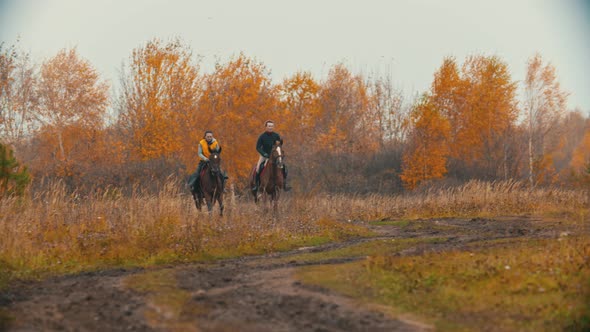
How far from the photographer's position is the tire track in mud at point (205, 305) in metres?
7.63

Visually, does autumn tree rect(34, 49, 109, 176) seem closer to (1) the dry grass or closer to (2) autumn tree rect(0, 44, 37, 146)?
(2) autumn tree rect(0, 44, 37, 146)

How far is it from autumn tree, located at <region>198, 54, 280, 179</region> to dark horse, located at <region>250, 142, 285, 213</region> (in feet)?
61.9

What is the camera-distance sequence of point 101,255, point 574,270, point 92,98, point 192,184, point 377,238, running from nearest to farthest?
point 574,270
point 101,255
point 377,238
point 192,184
point 92,98

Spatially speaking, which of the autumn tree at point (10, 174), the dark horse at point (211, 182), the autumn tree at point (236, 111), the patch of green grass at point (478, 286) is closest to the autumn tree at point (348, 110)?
the autumn tree at point (236, 111)

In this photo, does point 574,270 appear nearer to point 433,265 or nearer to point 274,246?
point 433,265

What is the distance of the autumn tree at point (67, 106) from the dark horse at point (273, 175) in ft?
102

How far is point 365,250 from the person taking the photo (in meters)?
15.0

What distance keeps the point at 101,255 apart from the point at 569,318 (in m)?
9.20

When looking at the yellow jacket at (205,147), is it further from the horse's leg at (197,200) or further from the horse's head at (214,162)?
the horse's leg at (197,200)

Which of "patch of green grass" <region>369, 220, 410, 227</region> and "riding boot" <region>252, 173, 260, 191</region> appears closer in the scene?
"riding boot" <region>252, 173, 260, 191</region>

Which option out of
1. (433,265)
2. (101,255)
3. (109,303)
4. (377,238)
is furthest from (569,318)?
(377,238)

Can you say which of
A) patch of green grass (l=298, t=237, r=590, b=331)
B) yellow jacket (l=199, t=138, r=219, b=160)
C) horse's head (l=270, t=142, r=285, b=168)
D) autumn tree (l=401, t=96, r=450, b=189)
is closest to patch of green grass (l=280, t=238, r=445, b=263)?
patch of green grass (l=298, t=237, r=590, b=331)

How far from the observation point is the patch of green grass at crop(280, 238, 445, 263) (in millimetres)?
13968

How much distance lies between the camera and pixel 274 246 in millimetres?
16000
